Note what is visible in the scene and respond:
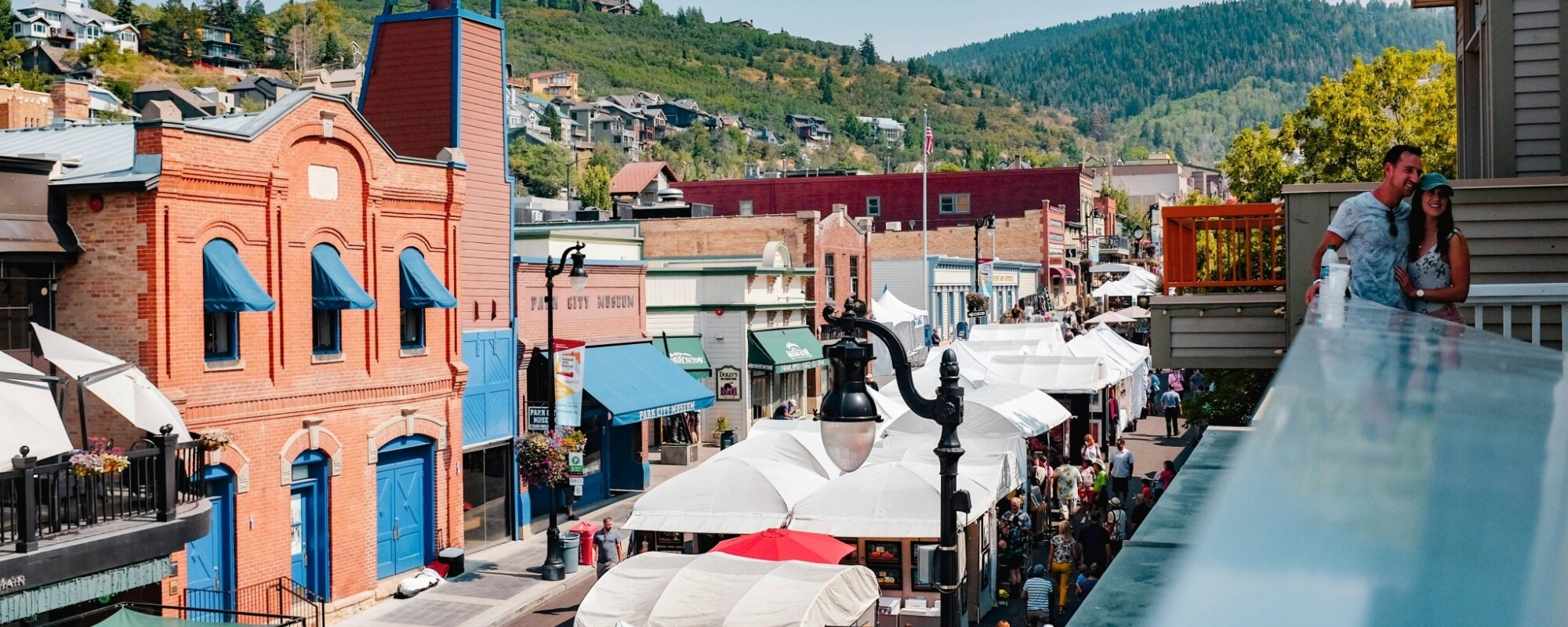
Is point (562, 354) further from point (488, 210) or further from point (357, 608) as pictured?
point (357, 608)

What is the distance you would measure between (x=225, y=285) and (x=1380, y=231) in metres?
17.1

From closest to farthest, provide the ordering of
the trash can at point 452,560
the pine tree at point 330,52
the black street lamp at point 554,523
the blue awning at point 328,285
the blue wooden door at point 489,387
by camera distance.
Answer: the blue awning at point 328,285
the black street lamp at point 554,523
the trash can at point 452,560
the blue wooden door at point 489,387
the pine tree at point 330,52

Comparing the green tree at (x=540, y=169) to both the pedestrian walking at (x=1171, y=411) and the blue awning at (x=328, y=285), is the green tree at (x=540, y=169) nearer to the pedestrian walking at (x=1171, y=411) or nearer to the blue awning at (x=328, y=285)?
the pedestrian walking at (x=1171, y=411)

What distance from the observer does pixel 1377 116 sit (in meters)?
36.8

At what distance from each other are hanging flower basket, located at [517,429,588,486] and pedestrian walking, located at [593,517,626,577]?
6.09ft

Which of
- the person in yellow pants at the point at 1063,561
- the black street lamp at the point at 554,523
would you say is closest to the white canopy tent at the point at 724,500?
the person in yellow pants at the point at 1063,561

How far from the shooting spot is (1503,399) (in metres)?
1.97

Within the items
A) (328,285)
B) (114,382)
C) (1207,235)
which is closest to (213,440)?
(114,382)

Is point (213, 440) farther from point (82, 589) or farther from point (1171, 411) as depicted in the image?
point (1171, 411)

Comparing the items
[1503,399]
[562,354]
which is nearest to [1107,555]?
[562,354]

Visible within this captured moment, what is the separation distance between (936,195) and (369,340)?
62.0 m

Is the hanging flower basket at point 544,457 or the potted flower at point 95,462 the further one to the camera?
the hanging flower basket at point 544,457

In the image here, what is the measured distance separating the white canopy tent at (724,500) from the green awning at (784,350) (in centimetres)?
2049

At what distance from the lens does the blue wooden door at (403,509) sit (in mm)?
23797
